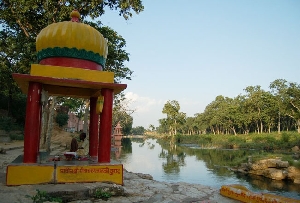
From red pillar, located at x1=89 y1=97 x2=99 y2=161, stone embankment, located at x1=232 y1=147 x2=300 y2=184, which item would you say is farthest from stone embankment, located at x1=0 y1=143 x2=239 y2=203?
stone embankment, located at x1=232 y1=147 x2=300 y2=184

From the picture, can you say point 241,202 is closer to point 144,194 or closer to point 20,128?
point 144,194

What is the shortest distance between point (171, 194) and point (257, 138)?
34.2 metres

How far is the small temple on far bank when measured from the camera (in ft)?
22.9

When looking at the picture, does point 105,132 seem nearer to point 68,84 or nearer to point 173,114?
point 68,84

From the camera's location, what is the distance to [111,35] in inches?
790

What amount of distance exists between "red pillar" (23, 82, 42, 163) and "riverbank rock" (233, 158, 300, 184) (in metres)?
15.6

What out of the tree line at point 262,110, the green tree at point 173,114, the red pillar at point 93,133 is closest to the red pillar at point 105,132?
the red pillar at point 93,133

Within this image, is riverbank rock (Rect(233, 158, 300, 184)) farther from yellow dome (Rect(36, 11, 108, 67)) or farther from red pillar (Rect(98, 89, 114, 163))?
yellow dome (Rect(36, 11, 108, 67))

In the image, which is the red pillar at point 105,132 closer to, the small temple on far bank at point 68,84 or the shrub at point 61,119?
the small temple on far bank at point 68,84

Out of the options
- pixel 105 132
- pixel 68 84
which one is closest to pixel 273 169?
pixel 105 132

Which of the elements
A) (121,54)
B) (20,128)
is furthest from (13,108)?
(121,54)

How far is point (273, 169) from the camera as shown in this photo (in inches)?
722

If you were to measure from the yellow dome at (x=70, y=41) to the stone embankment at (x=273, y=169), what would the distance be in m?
15.0

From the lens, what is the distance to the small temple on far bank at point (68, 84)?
697 centimetres
